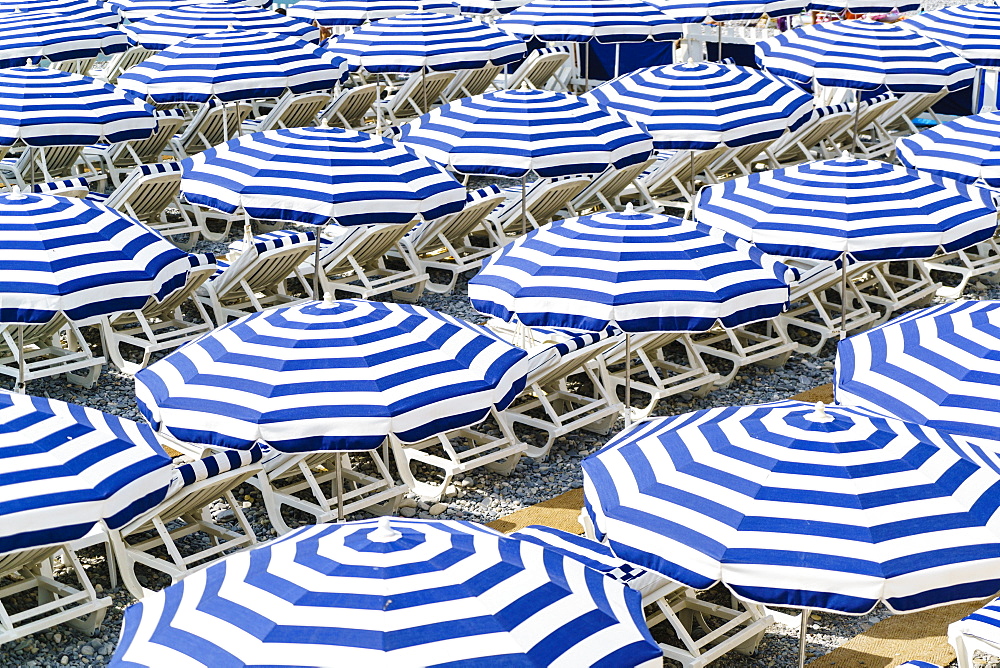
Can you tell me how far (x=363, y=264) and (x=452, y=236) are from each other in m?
0.80

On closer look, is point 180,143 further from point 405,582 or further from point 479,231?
point 405,582

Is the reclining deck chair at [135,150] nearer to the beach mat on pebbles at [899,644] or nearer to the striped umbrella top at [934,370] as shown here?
the striped umbrella top at [934,370]

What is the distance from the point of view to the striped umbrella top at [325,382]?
601 cm

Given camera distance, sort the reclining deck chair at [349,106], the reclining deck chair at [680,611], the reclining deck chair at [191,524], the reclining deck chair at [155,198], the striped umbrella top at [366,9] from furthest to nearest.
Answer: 1. the striped umbrella top at [366,9]
2. the reclining deck chair at [349,106]
3. the reclining deck chair at [155,198]
4. the reclining deck chair at [191,524]
5. the reclining deck chair at [680,611]

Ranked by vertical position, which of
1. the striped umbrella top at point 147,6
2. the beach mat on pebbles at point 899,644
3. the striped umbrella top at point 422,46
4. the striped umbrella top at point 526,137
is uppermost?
the striped umbrella top at point 147,6

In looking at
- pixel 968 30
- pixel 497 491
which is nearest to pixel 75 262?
pixel 497 491

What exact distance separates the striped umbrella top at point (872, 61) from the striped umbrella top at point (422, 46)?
127 inches

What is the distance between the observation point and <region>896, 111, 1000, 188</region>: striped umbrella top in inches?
407

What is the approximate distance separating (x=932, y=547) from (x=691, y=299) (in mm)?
2901

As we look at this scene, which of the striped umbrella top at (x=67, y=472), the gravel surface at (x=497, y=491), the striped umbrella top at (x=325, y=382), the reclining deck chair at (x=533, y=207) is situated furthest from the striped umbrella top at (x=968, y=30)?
the striped umbrella top at (x=67, y=472)

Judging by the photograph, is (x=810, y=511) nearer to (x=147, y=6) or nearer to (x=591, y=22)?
(x=591, y=22)

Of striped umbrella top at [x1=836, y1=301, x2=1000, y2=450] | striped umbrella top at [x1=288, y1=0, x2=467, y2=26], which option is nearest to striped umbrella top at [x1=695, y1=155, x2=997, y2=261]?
striped umbrella top at [x1=836, y1=301, x2=1000, y2=450]

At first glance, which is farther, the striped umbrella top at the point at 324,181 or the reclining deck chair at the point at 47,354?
the striped umbrella top at the point at 324,181

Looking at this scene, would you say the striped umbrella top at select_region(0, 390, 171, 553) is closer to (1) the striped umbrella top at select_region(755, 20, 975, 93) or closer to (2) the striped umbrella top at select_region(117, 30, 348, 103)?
(2) the striped umbrella top at select_region(117, 30, 348, 103)
